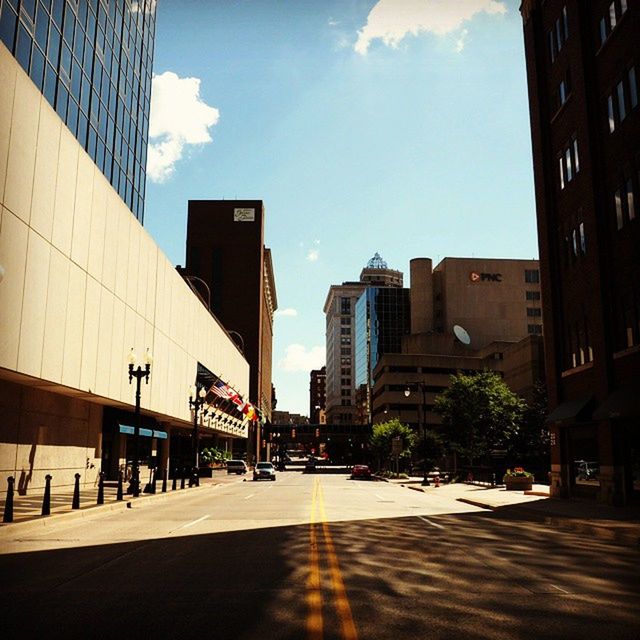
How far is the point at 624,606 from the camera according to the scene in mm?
8141

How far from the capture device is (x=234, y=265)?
145000mm

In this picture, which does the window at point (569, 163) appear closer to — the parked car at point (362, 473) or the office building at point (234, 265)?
the parked car at point (362, 473)

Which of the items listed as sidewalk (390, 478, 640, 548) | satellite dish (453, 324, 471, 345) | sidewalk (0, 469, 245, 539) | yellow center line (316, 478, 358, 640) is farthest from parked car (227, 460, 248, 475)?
satellite dish (453, 324, 471, 345)

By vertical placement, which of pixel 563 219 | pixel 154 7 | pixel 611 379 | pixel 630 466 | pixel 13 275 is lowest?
pixel 630 466

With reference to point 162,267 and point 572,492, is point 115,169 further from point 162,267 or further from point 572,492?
point 572,492

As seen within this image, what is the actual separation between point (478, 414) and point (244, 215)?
10764cm

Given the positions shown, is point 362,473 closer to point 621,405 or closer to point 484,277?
point 621,405

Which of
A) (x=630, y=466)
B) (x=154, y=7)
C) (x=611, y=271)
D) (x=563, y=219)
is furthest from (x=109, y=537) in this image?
(x=154, y=7)

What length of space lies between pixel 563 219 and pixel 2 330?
79.5 feet

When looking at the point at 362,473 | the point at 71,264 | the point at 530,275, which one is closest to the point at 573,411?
the point at 71,264

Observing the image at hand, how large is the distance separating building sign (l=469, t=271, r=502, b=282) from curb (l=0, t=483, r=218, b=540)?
376 feet

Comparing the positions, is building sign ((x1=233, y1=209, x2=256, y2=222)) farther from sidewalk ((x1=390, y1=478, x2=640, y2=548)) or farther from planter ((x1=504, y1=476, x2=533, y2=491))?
sidewalk ((x1=390, y1=478, x2=640, y2=548))

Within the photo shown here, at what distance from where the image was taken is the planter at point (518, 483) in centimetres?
3747

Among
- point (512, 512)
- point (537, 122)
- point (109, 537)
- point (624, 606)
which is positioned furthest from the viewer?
point (537, 122)
